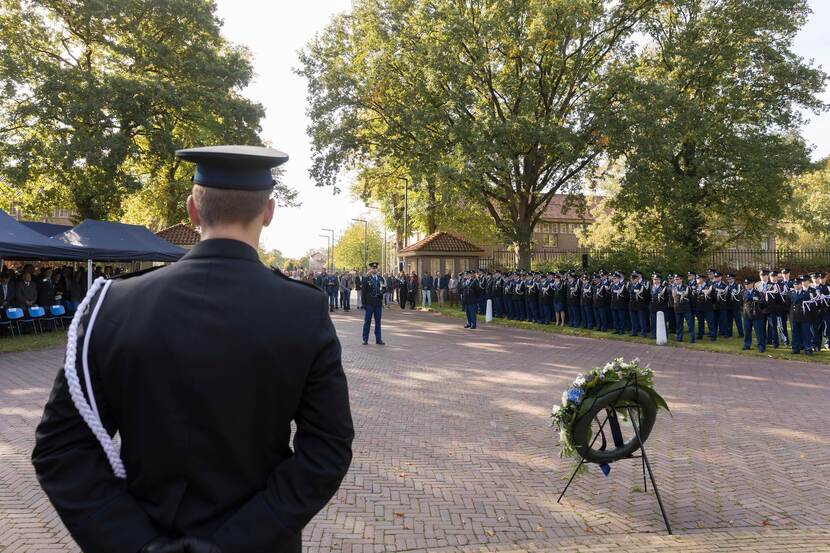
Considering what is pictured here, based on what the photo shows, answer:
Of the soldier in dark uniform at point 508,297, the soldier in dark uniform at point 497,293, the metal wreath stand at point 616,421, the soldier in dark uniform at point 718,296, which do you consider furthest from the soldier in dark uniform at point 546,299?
the metal wreath stand at point 616,421

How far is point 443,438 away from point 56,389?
222 inches

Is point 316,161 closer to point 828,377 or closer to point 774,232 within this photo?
point 828,377

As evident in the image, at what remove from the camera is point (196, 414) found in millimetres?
1627

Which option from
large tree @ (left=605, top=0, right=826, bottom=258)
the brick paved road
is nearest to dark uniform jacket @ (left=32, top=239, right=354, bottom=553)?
the brick paved road

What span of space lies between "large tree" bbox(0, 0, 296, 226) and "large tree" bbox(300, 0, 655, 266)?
471cm

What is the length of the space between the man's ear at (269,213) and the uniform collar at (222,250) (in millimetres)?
165

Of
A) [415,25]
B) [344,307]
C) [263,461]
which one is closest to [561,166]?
[415,25]

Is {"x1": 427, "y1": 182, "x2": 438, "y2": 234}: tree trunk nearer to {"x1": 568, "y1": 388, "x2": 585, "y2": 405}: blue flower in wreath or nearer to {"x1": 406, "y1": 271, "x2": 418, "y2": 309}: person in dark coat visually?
{"x1": 406, "y1": 271, "x2": 418, "y2": 309}: person in dark coat

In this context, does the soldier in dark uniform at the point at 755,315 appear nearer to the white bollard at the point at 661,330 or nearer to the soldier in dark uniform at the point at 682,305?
the soldier in dark uniform at the point at 682,305

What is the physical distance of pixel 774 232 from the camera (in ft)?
102

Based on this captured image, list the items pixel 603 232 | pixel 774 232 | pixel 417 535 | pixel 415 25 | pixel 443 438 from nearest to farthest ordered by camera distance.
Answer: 1. pixel 417 535
2. pixel 443 438
3. pixel 415 25
4. pixel 774 232
5. pixel 603 232

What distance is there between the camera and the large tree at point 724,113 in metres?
25.6

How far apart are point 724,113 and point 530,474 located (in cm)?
2791

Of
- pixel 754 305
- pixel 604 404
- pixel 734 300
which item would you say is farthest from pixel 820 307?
pixel 604 404
